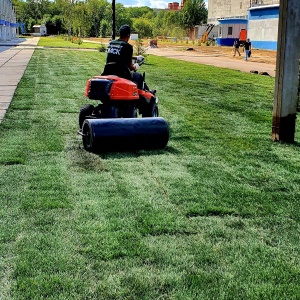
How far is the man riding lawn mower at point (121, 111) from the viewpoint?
20.0 ft

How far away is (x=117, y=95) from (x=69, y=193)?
90.2 inches

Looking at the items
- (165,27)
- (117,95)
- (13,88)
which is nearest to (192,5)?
(165,27)

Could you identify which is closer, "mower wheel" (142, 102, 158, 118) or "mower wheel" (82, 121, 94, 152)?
"mower wheel" (82, 121, 94, 152)

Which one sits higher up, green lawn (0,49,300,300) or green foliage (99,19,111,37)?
green foliage (99,19,111,37)

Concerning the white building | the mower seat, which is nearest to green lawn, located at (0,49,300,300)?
the mower seat

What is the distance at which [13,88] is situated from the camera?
13.0 m

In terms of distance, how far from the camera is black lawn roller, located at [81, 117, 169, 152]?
604 cm

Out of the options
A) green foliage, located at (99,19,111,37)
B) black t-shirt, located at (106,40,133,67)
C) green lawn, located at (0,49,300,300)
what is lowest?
green lawn, located at (0,49,300,300)

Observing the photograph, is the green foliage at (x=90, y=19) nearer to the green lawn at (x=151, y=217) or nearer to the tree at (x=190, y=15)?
the tree at (x=190, y=15)

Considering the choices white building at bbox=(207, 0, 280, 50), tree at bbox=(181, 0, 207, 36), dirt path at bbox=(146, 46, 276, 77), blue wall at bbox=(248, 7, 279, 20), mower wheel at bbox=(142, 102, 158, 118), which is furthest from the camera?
tree at bbox=(181, 0, 207, 36)

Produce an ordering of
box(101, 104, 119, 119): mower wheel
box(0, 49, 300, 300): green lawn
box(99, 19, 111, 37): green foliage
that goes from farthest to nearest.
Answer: box(99, 19, 111, 37): green foliage → box(101, 104, 119, 119): mower wheel → box(0, 49, 300, 300): green lawn

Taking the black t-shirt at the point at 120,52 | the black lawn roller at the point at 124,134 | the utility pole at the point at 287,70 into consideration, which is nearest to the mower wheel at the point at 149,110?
the black t-shirt at the point at 120,52

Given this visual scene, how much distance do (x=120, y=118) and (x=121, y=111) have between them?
60 cm

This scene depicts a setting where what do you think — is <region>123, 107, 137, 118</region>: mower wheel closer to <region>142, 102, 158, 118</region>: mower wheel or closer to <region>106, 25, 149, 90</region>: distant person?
<region>142, 102, 158, 118</region>: mower wheel
